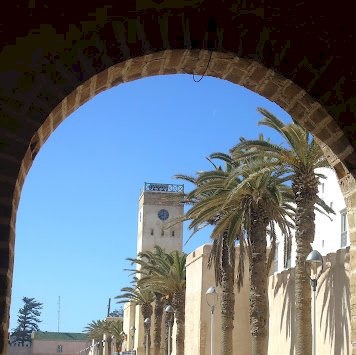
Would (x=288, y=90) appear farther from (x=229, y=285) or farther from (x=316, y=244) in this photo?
(x=316, y=244)

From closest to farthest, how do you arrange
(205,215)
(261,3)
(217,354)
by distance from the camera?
(261,3) → (205,215) → (217,354)

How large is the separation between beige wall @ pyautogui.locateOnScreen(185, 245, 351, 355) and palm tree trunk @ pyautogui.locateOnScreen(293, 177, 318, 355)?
1260mm

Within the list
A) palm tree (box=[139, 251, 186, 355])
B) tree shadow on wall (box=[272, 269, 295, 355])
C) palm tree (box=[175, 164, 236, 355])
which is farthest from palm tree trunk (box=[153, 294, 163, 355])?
palm tree (box=[175, 164, 236, 355])

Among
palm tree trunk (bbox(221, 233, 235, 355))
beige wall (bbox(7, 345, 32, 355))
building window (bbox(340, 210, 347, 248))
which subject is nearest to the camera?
palm tree trunk (bbox(221, 233, 235, 355))

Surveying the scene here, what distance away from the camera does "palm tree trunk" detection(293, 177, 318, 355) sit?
17047 mm

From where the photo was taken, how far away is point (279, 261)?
1233 inches

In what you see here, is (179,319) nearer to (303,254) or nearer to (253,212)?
(253,212)

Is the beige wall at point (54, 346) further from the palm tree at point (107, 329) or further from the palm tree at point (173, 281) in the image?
the palm tree at point (173, 281)

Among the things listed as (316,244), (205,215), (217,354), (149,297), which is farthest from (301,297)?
(149,297)

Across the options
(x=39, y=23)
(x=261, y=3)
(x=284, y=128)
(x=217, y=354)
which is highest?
(x=284, y=128)

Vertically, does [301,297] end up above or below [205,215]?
below

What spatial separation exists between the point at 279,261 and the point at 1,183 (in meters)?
27.9

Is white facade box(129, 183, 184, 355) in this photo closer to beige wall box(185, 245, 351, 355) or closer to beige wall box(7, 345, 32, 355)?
beige wall box(185, 245, 351, 355)

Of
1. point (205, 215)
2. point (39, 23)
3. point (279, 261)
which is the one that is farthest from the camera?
point (279, 261)
